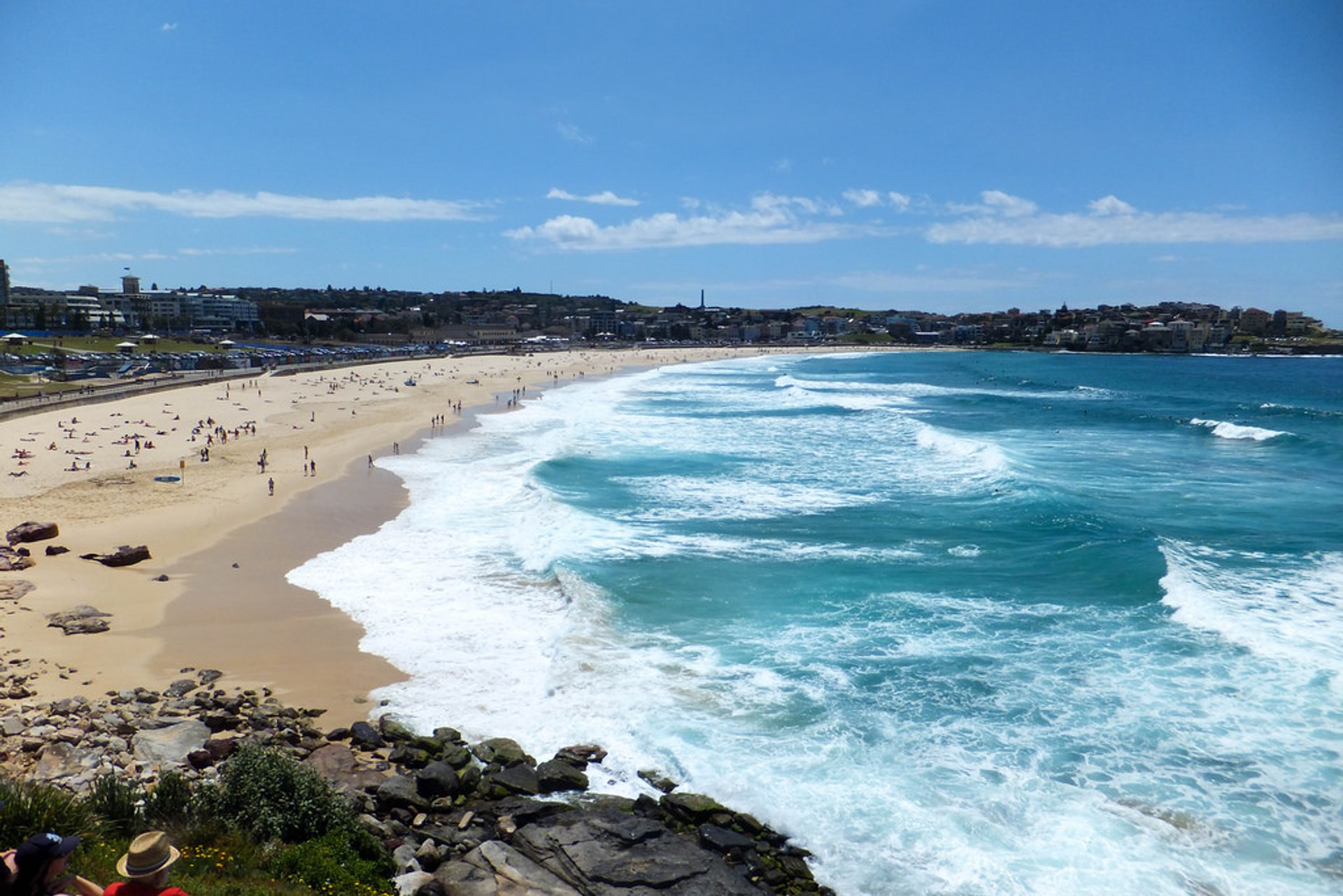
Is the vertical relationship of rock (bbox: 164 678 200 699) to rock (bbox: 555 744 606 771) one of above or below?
above

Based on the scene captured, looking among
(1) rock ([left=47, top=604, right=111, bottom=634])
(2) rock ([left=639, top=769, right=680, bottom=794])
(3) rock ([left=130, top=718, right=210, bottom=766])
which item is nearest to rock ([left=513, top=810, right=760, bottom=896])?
(2) rock ([left=639, top=769, right=680, bottom=794])

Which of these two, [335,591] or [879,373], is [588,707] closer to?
[335,591]

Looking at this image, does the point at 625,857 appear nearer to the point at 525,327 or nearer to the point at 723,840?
the point at 723,840

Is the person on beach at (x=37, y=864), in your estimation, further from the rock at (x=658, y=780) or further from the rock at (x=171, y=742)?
the rock at (x=658, y=780)

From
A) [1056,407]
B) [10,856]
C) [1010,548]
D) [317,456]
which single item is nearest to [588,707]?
[10,856]

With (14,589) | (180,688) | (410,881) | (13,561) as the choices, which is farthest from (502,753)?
(13,561)

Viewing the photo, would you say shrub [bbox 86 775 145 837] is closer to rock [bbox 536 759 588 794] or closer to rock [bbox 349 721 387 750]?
rock [bbox 349 721 387 750]
